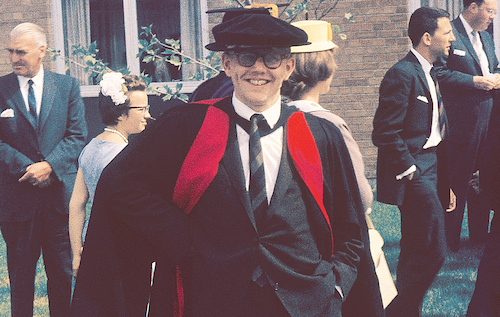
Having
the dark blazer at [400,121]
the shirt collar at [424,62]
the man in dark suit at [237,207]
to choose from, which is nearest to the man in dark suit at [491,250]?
the dark blazer at [400,121]

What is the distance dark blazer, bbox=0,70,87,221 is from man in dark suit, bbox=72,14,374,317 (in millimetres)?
2305

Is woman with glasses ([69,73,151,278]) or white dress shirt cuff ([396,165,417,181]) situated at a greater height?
woman with glasses ([69,73,151,278])

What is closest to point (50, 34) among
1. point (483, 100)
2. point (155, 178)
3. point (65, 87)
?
point (65, 87)

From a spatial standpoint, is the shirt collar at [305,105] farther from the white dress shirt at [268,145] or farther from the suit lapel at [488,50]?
the suit lapel at [488,50]

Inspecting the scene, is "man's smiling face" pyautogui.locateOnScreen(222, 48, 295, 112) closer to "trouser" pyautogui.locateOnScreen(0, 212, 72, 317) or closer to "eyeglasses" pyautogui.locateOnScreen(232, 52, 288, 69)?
"eyeglasses" pyautogui.locateOnScreen(232, 52, 288, 69)

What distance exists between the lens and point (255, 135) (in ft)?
6.93

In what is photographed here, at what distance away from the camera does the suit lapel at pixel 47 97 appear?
4.41 metres

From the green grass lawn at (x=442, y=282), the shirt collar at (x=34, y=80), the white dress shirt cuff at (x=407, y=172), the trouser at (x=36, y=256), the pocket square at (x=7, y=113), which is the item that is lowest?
the green grass lawn at (x=442, y=282)

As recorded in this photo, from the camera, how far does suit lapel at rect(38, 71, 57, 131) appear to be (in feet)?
14.5

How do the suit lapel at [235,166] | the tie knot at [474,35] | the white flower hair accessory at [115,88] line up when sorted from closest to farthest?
the suit lapel at [235,166], the white flower hair accessory at [115,88], the tie knot at [474,35]

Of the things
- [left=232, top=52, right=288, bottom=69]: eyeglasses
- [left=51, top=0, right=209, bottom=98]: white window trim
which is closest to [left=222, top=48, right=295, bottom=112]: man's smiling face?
[left=232, top=52, right=288, bottom=69]: eyeglasses

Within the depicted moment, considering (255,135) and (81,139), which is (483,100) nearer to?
(81,139)

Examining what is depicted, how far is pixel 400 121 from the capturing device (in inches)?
169

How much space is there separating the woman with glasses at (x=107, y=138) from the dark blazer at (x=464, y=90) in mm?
3548
